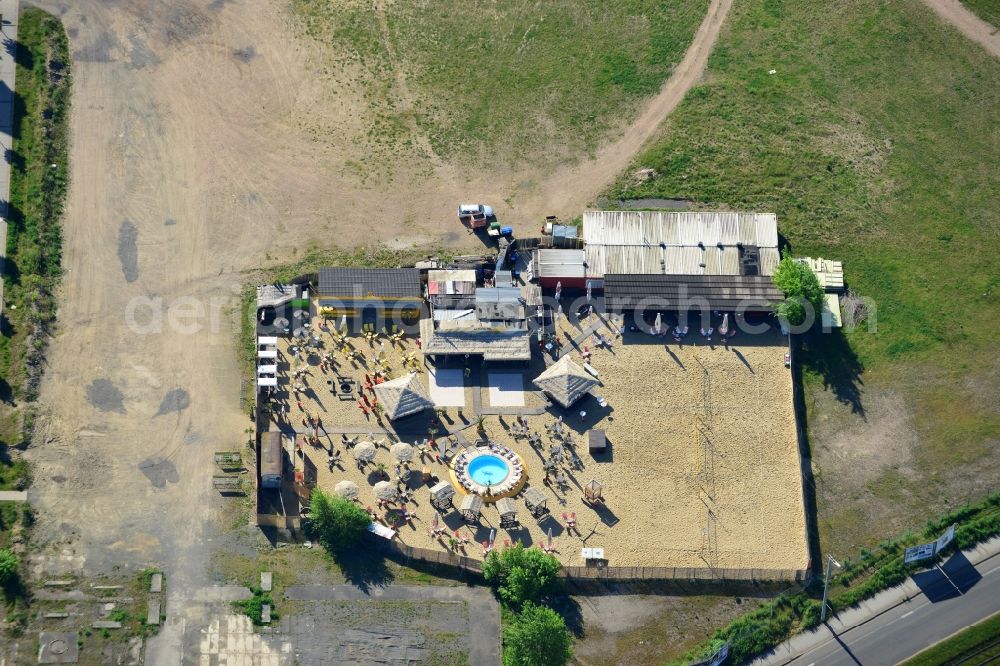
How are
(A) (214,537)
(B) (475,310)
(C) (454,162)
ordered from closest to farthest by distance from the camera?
1. (A) (214,537)
2. (B) (475,310)
3. (C) (454,162)

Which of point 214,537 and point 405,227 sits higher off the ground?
point 405,227

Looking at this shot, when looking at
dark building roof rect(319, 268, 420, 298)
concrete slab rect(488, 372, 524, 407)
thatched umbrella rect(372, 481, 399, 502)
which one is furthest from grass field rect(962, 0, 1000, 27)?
thatched umbrella rect(372, 481, 399, 502)

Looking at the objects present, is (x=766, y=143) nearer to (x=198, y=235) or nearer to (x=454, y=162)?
(x=454, y=162)

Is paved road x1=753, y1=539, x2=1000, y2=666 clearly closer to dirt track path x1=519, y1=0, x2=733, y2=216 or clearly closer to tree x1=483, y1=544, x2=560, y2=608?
tree x1=483, y1=544, x2=560, y2=608

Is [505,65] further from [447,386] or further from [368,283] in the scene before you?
[447,386]

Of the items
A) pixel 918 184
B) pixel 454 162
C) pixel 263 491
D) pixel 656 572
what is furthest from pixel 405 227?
pixel 918 184

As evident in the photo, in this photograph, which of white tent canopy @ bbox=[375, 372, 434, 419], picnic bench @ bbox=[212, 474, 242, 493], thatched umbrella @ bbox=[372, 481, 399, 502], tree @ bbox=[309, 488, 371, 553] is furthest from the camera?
white tent canopy @ bbox=[375, 372, 434, 419]
